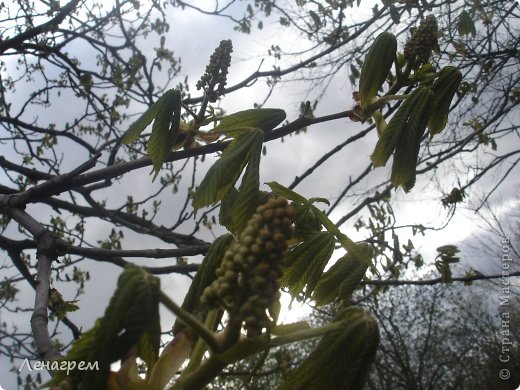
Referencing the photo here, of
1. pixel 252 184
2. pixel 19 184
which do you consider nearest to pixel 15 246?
pixel 252 184

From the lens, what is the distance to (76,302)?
1630mm

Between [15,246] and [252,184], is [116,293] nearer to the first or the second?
[252,184]

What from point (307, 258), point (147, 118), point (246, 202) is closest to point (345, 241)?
point (307, 258)

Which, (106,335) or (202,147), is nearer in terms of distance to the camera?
(106,335)

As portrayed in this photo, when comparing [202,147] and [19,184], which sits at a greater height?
[19,184]

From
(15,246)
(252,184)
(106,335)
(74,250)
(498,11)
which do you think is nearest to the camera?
(106,335)

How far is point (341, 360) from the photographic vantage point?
2.20ft

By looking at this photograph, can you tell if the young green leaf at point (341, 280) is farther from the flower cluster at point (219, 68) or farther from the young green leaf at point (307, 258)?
the flower cluster at point (219, 68)

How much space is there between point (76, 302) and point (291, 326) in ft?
3.80

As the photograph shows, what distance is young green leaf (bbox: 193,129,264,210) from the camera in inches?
37.0

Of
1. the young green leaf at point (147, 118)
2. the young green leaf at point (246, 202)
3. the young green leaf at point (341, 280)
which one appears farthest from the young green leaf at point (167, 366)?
the young green leaf at point (147, 118)

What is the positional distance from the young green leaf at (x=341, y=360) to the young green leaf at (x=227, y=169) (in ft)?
1.26

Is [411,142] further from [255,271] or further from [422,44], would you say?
[255,271]

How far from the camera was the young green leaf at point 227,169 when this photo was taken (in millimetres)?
940
